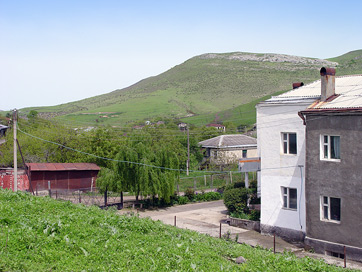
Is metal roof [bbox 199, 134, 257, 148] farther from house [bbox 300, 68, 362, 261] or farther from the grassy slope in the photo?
the grassy slope

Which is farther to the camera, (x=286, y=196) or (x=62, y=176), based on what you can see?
(x=62, y=176)

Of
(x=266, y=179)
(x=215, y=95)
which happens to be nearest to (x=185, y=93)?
(x=215, y=95)

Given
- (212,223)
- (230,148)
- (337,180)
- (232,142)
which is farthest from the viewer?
(232,142)

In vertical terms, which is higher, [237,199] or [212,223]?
[237,199]

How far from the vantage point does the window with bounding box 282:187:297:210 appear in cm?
2139

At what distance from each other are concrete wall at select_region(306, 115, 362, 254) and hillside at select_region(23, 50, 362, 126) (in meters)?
76.9

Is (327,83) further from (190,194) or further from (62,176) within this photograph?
(62,176)

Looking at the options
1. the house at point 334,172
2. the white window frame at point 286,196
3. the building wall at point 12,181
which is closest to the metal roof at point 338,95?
the house at point 334,172

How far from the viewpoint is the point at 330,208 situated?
62.6 ft

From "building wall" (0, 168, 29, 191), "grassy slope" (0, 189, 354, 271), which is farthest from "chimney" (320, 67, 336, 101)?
"building wall" (0, 168, 29, 191)

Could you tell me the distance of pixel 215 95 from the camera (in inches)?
5113

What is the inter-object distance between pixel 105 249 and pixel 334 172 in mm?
12338

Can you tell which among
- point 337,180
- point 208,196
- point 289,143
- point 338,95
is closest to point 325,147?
point 337,180

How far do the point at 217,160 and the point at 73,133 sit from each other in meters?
17.4
